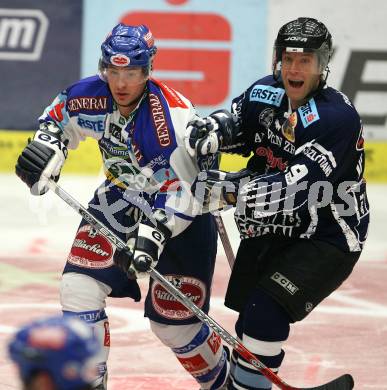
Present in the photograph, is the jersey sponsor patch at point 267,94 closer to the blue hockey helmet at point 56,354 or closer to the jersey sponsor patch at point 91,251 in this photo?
the jersey sponsor patch at point 91,251

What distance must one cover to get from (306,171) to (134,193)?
0.74m

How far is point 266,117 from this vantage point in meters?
3.92

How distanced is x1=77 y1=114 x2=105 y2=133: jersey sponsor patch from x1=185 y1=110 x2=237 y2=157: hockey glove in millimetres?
342

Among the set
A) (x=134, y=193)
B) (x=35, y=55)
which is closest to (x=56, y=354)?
(x=134, y=193)

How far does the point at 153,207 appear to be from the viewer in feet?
12.8

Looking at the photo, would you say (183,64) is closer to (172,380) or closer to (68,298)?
(172,380)

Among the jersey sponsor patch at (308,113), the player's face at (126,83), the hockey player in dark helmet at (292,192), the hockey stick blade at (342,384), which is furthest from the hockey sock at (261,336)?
the player's face at (126,83)

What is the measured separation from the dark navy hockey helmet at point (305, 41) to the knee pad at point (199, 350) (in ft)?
3.48

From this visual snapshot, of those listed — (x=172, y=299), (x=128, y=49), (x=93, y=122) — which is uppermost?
(x=128, y=49)

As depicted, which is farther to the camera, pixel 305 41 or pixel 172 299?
pixel 172 299

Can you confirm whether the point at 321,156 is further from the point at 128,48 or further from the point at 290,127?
the point at 128,48

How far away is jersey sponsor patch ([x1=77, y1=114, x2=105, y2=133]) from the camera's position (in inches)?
159

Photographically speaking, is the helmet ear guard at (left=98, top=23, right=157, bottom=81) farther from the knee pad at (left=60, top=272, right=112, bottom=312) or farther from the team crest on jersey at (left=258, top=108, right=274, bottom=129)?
the knee pad at (left=60, top=272, right=112, bottom=312)

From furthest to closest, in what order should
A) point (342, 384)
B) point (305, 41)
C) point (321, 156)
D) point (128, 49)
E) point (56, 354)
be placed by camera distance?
point (342, 384) < point (128, 49) < point (305, 41) < point (321, 156) < point (56, 354)
